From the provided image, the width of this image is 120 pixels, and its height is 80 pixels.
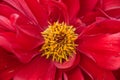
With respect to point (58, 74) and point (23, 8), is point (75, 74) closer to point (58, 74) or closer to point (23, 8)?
point (58, 74)

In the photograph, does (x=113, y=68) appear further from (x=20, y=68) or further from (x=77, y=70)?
(x=20, y=68)

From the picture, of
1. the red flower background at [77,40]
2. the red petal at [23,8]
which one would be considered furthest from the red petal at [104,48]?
the red petal at [23,8]

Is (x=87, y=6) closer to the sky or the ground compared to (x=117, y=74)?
closer to the sky

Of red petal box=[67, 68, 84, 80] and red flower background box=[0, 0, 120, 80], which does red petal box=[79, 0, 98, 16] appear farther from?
Answer: red petal box=[67, 68, 84, 80]

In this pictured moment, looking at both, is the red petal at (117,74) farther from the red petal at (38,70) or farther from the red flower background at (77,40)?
the red petal at (38,70)

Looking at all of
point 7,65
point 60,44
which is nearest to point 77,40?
point 60,44

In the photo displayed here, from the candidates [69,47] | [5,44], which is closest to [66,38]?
[69,47]

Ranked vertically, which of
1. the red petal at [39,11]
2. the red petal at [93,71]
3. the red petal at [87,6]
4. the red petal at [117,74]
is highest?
the red petal at [39,11]
